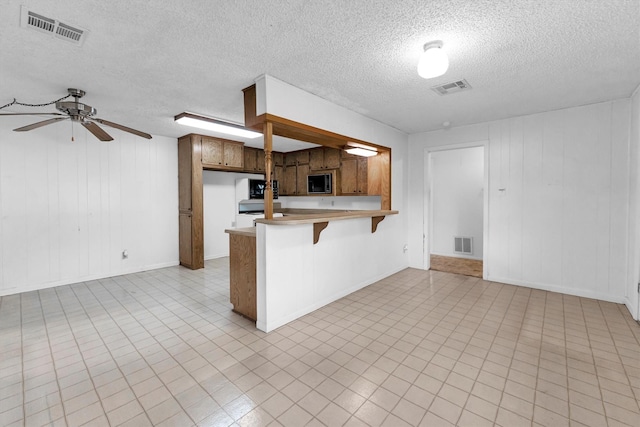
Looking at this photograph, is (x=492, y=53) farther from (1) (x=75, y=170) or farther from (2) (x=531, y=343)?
(1) (x=75, y=170)

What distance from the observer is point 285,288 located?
2982mm

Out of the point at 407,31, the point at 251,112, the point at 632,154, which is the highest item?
the point at 407,31

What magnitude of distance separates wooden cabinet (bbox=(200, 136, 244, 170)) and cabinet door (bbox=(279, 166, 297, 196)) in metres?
1.40

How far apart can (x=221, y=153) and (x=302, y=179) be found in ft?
6.28

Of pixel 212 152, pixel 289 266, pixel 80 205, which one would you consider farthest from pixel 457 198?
pixel 80 205

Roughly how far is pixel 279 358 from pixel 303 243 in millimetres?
1210

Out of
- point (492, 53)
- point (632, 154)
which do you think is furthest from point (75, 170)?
point (632, 154)

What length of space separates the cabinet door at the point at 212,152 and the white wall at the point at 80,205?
29.1 inches

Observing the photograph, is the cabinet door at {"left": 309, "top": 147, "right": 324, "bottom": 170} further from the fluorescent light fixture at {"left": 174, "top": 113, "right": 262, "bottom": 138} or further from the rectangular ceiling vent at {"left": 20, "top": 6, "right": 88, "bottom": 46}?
the rectangular ceiling vent at {"left": 20, "top": 6, "right": 88, "bottom": 46}

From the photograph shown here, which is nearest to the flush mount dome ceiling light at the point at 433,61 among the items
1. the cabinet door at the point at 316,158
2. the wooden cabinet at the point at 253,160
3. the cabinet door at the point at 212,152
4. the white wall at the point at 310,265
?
the white wall at the point at 310,265

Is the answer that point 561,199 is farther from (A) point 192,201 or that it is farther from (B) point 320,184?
(A) point 192,201

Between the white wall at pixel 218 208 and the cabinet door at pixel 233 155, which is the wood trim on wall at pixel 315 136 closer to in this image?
the cabinet door at pixel 233 155

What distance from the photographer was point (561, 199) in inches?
152

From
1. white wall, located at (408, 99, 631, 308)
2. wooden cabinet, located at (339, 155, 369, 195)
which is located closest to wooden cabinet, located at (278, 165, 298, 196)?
wooden cabinet, located at (339, 155, 369, 195)
